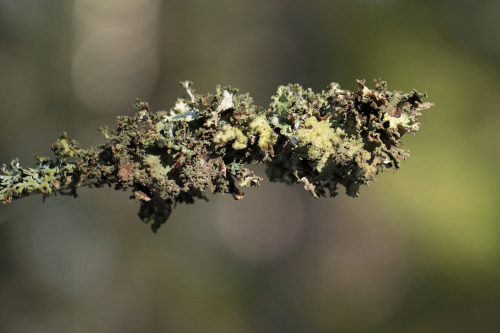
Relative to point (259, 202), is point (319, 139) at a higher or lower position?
lower

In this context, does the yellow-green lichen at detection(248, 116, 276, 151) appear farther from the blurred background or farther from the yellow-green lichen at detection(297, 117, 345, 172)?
the blurred background

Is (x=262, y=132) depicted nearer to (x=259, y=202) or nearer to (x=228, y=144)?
(x=228, y=144)

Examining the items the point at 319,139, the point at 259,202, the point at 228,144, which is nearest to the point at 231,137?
the point at 228,144

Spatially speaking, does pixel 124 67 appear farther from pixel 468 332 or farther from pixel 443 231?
pixel 468 332

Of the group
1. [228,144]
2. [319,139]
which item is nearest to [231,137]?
[228,144]

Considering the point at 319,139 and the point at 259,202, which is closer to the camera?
the point at 319,139

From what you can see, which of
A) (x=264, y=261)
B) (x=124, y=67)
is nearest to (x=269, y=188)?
(x=264, y=261)

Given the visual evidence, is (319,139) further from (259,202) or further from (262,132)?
(259,202)
